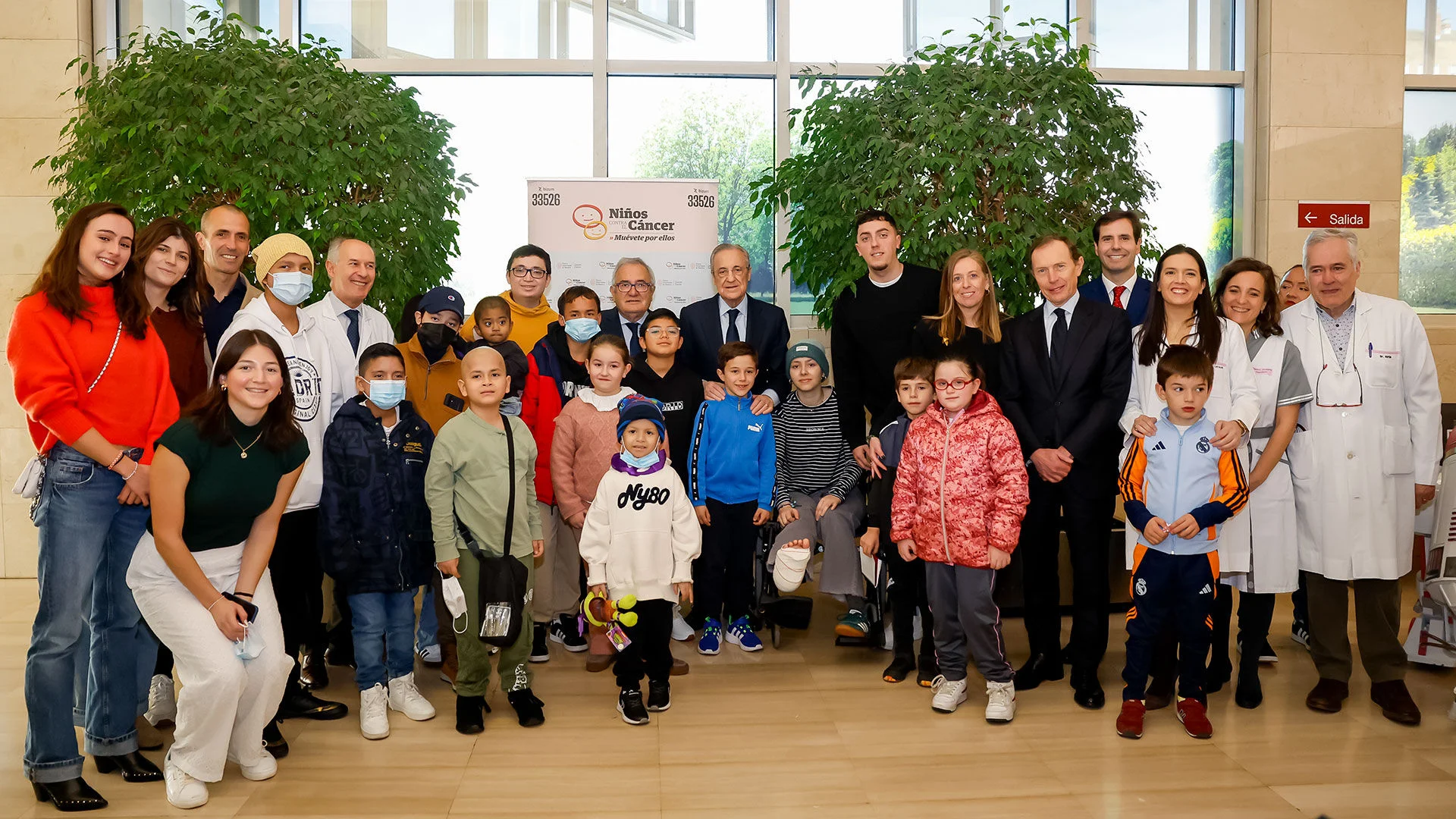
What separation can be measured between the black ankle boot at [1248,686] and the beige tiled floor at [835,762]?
42mm

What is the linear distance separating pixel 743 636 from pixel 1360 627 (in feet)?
7.97

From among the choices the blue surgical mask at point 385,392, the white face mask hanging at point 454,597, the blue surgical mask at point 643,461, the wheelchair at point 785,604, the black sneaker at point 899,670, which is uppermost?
the blue surgical mask at point 385,392

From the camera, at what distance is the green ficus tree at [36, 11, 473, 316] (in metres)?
4.52

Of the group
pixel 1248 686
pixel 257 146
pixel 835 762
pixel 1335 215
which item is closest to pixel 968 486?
pixel 835 762

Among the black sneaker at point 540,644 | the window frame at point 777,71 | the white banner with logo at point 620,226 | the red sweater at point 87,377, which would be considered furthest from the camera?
the window frame at point 777,71

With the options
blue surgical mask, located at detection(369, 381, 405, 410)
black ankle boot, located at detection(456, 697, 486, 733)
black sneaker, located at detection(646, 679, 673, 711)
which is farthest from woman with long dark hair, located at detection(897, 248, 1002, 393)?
black ankle boot, located at detection(456, 697, 486, 733)

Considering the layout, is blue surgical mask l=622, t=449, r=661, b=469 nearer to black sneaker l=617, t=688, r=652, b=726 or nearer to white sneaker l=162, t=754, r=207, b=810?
black sneaker l=617, t=688, r=652, b=726

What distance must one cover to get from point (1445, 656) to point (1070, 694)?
169 cm

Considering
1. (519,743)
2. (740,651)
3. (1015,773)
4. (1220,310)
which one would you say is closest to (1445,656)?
(1220,310)

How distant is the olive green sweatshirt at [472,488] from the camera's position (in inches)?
133

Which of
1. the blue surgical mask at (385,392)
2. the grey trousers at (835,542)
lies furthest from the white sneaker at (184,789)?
the grey trousers at (835,542)

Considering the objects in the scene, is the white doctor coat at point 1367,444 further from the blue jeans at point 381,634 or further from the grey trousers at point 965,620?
the blue jeans at point 381,634

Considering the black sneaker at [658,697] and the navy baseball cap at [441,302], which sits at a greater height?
the navy baseball cap at [441,302]

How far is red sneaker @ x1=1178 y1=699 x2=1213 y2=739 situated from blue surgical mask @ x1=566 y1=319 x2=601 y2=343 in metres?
2.72
